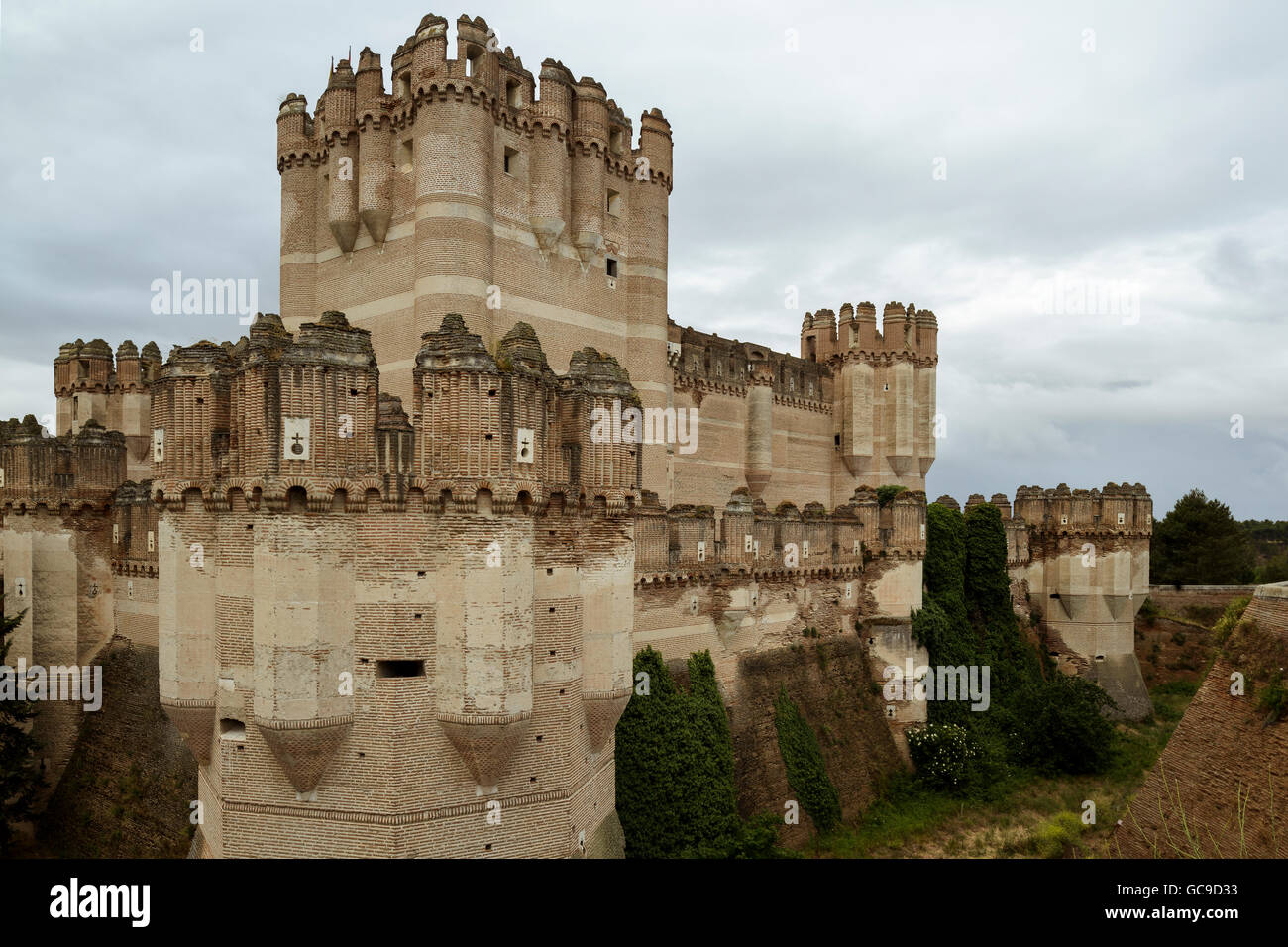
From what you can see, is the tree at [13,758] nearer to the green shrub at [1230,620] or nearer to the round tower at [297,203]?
the round tower at [297,203]

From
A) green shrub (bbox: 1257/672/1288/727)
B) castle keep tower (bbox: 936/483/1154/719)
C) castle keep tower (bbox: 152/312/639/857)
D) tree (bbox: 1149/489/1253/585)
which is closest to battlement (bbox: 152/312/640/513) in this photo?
castle keep tower (bbox: 152/312/639/857)

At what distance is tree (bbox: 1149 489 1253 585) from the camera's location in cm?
5341

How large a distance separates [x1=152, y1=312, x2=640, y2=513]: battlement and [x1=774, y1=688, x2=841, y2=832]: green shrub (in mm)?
14443

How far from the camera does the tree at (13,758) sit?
23.1 meters

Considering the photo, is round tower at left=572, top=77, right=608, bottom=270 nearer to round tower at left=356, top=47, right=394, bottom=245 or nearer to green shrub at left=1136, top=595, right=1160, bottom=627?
round tower at left=356, top=47, right=394, bottom=245

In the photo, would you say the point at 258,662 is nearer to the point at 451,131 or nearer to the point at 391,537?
the point at 391,537

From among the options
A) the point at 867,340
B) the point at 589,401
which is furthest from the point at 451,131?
the point at 867,340

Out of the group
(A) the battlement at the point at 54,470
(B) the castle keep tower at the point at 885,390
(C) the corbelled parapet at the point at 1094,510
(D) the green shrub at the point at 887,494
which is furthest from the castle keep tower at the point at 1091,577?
(A) the battlement at the point at 54,470

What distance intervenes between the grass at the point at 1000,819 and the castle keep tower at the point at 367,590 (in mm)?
14669

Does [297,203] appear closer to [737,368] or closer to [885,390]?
[737,368]

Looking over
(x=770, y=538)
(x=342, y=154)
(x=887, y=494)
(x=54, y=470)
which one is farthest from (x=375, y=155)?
(x=887, y=494)

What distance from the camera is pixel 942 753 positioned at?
2902 cm
